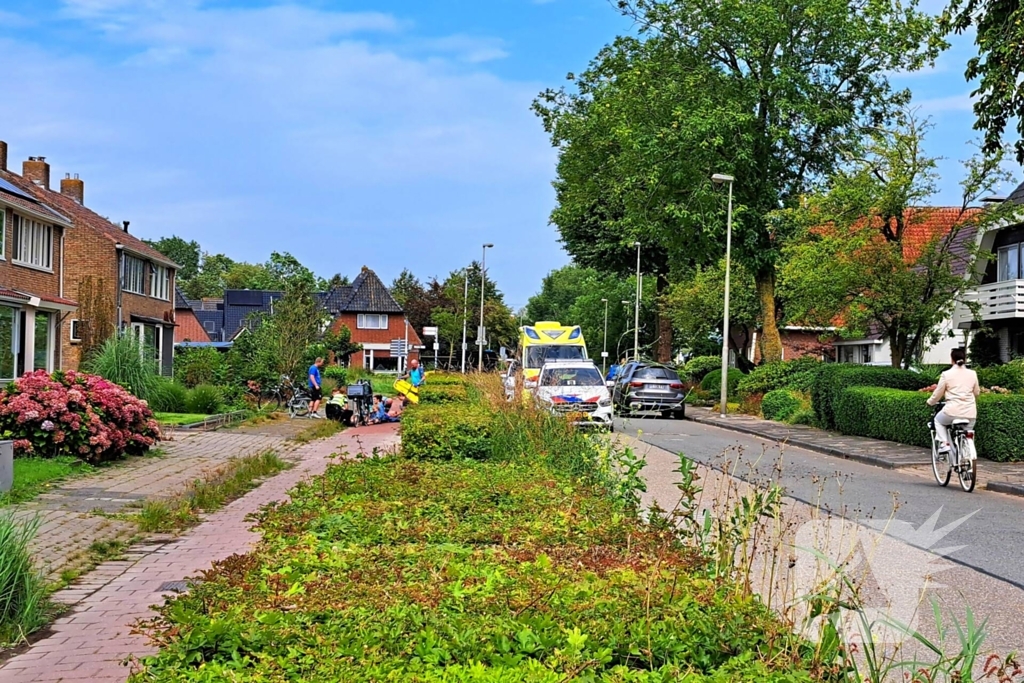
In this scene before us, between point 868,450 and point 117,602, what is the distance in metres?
16.0

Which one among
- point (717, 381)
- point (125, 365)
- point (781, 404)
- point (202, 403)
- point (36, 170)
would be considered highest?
point (36, 170)

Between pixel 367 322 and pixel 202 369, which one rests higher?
pixel 367 322

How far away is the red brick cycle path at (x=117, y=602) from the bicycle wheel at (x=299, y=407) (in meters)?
17.2

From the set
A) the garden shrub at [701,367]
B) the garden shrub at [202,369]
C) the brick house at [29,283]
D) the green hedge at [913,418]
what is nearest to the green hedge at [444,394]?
the green hedge at [913,418]

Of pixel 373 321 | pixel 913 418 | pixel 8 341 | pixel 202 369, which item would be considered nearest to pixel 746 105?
pixel 913 418

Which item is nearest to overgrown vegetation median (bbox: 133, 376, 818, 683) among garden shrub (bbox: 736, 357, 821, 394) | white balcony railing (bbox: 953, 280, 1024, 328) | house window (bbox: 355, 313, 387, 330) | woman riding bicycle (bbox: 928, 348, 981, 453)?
woman riding bicycle (bbox: 928, 348, 981, 453)

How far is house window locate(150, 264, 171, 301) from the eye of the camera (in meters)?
47.5

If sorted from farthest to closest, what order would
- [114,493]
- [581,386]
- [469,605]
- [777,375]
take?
1. [777,375]
2. [581,386]
3. [114,493]
4. [469,605]

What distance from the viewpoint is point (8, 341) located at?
2584 cm

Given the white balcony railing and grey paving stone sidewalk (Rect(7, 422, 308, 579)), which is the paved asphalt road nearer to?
grey paving stone sidewalk (Rect(7, 422, 308, 579))

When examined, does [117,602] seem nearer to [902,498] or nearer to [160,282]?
[902,498]

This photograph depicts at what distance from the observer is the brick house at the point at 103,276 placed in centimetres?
3756

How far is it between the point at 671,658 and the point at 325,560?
1.84 meters

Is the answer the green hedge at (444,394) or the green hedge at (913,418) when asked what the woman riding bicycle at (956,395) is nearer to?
the green hedge at (913,418)
